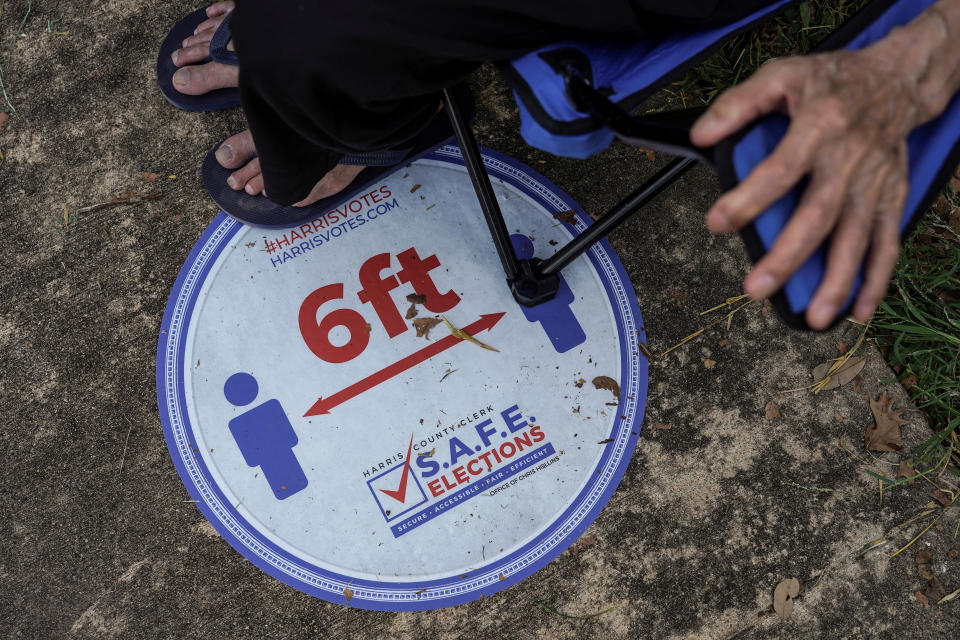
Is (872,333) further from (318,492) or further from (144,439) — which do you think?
(144,439)

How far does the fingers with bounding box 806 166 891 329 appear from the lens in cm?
88

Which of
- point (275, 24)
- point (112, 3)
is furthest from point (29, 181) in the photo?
point (275, 24)

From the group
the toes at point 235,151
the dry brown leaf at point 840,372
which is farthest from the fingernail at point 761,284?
the toes at point 235,151

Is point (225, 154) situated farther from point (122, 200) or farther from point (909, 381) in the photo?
point (909, 381)

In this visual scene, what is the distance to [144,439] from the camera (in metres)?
1.96

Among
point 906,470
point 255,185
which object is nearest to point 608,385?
point 906,470

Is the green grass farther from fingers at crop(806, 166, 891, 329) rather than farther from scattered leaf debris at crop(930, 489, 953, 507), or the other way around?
fingers at crop(806, 166, 891, 329)

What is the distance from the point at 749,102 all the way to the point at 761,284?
0.94 feet

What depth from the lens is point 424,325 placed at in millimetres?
2021

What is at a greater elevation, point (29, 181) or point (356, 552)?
point (29, 181)

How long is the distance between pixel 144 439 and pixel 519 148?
1695 mm

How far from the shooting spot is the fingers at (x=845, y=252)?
2.89 ft

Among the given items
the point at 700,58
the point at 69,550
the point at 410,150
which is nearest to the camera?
the point at 700,58

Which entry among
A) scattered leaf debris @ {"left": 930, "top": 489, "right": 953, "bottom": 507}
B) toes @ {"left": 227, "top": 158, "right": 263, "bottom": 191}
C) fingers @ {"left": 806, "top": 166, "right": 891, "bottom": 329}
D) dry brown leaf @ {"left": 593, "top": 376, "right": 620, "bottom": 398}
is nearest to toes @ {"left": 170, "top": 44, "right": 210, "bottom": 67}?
toes @ {"left": 227, "top": 158, "right": 263, "bottom": 191}
